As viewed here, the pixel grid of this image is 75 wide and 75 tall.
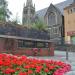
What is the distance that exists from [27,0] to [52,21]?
856 inches

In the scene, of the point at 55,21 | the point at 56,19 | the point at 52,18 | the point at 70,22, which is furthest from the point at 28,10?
the point at 70,22

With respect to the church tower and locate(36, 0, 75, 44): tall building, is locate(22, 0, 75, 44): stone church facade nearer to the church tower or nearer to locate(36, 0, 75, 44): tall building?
locate(36, 0, 75, 44): tall building

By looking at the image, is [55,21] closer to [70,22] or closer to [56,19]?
[56,19]

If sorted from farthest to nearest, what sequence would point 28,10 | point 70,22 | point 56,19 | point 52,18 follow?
point 28,10
point 52,18
point 56,19
point 70,22

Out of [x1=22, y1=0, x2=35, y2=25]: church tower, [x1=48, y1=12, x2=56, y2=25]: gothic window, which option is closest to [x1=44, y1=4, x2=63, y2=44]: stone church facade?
[x1=48, y1=12, x2=56, y2=25]: gothic window

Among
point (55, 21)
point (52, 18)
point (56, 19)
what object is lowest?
point (55, 21)

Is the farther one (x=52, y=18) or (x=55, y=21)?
(x=52, y=18)

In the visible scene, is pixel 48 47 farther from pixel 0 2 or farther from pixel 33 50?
pixel 0 2

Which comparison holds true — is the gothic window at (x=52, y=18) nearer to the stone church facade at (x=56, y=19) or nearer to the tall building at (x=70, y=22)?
the stone church facade at (x=56, y=19)

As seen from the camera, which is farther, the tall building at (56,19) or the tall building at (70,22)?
the tall building at (56,19)

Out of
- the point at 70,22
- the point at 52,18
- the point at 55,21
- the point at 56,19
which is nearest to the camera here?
the point at 70,22

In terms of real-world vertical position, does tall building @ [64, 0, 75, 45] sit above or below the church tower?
below

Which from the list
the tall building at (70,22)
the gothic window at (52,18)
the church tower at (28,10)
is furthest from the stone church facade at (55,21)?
the church tower at (28,10)

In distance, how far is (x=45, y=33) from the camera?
31438 millimetres
